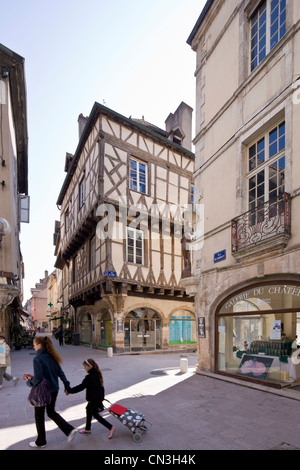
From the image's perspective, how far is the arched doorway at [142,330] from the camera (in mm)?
14172

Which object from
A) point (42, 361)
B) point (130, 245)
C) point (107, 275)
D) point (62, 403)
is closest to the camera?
point (42, 361)

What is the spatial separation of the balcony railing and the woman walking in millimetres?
4668

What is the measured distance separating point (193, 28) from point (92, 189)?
8040mm

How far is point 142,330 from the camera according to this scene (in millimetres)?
14648

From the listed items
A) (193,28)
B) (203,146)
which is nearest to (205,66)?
(193,28)

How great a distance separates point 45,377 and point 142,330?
455 inches

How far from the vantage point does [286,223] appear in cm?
588

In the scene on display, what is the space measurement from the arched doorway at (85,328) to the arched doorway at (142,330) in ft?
14.5

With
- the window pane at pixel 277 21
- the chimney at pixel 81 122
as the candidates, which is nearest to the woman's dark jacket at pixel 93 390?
the window pane at pixel 277 21

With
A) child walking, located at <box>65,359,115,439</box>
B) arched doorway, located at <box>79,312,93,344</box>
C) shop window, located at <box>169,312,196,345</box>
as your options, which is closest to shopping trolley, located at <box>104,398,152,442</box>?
child walking, located at <box>65,359,115,439</box>

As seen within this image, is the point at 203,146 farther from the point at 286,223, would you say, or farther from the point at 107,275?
→ the point at 107,275

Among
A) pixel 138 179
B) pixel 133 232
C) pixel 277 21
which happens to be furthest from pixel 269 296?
pixel 138 179

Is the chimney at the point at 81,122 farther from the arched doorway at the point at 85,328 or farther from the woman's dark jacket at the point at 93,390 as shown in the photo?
the woman's dark jacket at the point at 93,390

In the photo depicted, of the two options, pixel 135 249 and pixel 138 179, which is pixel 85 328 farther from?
pixel 138 179
